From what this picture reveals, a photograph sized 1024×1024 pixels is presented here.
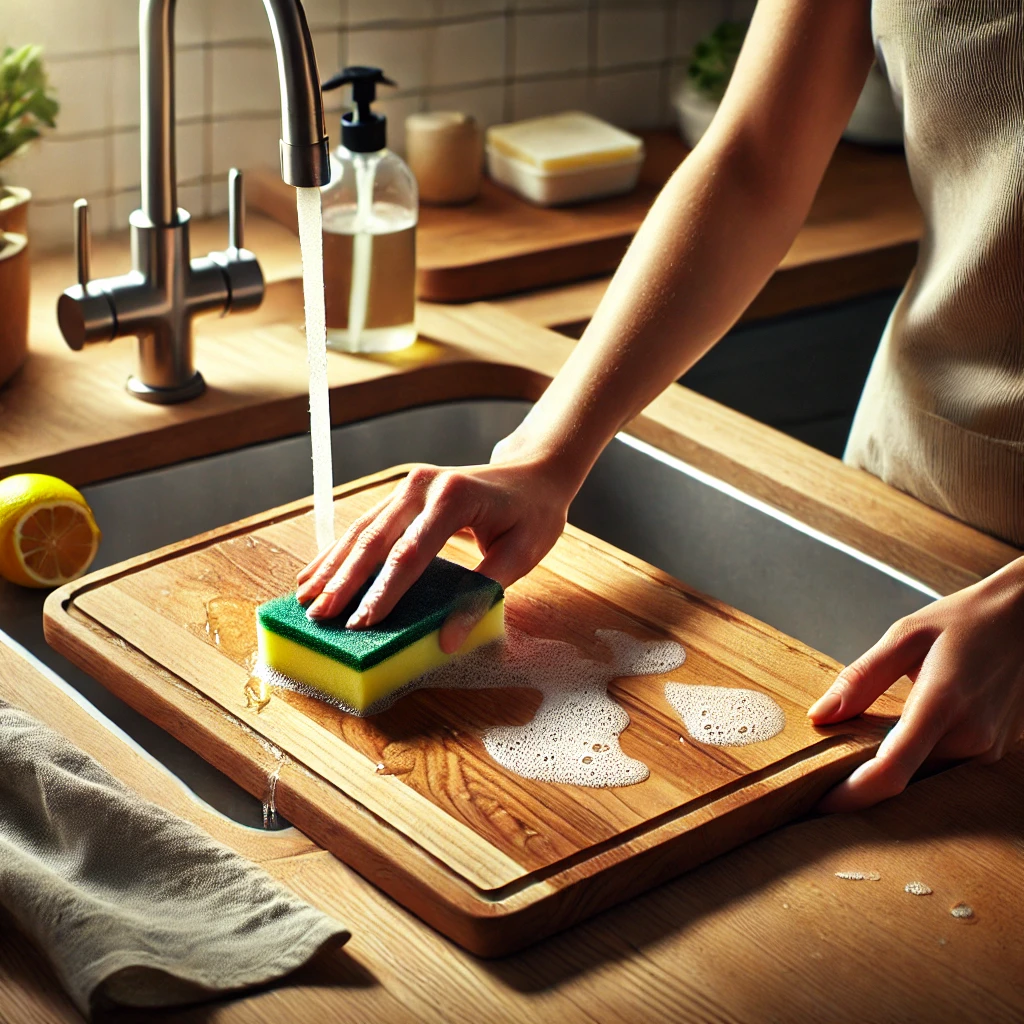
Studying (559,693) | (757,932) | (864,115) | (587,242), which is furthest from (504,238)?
(757,932)

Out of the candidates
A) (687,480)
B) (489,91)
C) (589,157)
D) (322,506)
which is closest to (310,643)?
(322,506)

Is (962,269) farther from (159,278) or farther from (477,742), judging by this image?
(159,278)

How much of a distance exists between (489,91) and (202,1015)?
148 cm

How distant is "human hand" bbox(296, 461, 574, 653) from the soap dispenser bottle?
408mm

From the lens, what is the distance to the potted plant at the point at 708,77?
74.5 inches

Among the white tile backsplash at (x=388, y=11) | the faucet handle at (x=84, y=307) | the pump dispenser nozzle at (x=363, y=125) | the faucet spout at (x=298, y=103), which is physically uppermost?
the faucet spout at (x=298, y=103)

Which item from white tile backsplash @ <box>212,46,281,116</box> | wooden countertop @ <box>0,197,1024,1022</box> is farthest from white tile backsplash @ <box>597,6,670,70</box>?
wooden countertop @ <box>0,197,1024,1022</box>

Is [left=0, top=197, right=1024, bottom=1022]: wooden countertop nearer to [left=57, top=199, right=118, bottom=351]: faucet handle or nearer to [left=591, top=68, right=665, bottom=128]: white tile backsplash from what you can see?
[left=57, top=199, right=118, bottom=351]: faucet handle

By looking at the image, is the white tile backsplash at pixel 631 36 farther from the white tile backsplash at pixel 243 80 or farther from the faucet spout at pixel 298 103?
the faucet spout at pixel 298 103

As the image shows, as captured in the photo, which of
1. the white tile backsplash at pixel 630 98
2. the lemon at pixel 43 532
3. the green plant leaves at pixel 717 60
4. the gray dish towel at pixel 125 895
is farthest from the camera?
the white tile backsplash at pixel 630 98

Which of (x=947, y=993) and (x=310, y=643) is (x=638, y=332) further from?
(x=947, y=993)

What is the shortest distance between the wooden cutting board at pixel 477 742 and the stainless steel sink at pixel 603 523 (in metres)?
0.11

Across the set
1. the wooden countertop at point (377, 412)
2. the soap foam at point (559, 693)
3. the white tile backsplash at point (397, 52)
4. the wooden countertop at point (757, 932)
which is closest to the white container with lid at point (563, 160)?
the white tile backsplash at point (397, 52)

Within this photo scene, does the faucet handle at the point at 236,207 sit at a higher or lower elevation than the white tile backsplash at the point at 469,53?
lower
